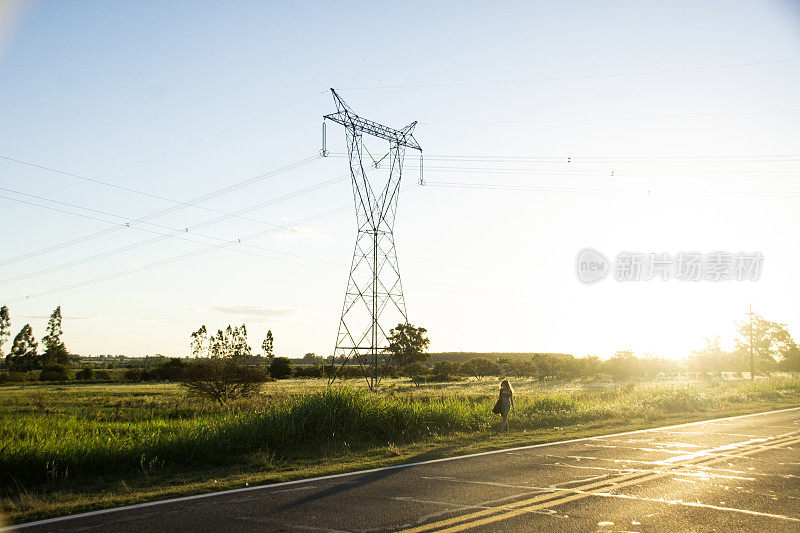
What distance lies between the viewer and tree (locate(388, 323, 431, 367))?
263 ft

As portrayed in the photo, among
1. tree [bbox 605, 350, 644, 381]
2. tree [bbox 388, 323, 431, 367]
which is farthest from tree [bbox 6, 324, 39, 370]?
tree [bbox 605, 350, 644, 381]

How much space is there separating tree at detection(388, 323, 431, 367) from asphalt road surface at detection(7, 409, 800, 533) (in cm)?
6320

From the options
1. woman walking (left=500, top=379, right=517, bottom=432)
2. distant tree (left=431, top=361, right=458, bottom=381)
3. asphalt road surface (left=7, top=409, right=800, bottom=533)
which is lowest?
distant tree (left=431, top=361, right=458, bottom=381)

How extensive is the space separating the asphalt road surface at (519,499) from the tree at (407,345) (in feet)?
207

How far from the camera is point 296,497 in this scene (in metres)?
9.27

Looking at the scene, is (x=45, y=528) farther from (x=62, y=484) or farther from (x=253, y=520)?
(x=62, y=484)

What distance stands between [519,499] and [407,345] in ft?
241

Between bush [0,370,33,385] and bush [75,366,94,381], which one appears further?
bush [75,366,94,381]

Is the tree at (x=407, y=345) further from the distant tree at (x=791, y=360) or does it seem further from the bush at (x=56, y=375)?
the distant tree at (x=791, y=360)

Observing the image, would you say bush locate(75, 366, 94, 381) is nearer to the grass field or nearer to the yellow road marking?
the grass field

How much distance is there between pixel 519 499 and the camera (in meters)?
8.94

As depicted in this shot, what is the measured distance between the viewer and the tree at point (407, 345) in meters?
Result: 80.1

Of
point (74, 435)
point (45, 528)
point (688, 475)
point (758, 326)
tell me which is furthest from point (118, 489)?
point (758, 326)

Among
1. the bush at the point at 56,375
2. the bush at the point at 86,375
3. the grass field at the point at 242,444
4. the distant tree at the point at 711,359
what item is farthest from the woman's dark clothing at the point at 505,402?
the distant tree at the point at 711,359
